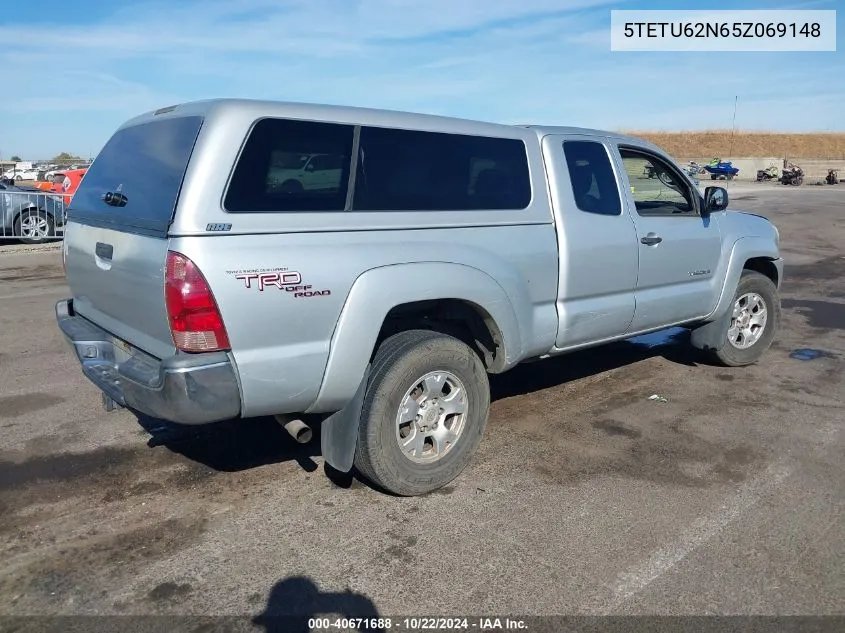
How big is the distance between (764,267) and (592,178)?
2.62 meters

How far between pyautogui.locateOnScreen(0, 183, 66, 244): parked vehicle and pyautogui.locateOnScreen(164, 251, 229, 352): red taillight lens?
41.4 feet

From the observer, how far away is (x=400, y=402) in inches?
150

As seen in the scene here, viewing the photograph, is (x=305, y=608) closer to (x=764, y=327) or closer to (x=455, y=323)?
(x=455, y=323)

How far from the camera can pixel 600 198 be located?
4.93 metres

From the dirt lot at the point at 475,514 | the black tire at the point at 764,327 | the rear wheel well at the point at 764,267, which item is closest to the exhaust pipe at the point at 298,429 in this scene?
the dirt lot at the point at 475,514

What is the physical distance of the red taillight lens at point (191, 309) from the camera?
122 inches

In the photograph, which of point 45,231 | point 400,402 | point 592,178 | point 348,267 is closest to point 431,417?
point 400,402

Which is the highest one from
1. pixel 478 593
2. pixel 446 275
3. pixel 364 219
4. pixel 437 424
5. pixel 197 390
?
pixel 364 219

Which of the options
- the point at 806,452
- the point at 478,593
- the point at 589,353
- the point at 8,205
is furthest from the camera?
the point at 8,205

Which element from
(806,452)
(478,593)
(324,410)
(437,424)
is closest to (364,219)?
(324,410)

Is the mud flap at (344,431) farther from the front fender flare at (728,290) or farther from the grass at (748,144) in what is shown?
the grass at (748,144)

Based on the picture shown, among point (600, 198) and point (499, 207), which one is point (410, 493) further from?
point (600, 198)

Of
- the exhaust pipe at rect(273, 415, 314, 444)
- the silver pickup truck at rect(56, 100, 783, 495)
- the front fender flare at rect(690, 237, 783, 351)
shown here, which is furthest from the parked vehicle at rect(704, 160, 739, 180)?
the exhaust pipe at rect(273, 415, 314, 444)

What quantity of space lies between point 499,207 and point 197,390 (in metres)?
2.05
